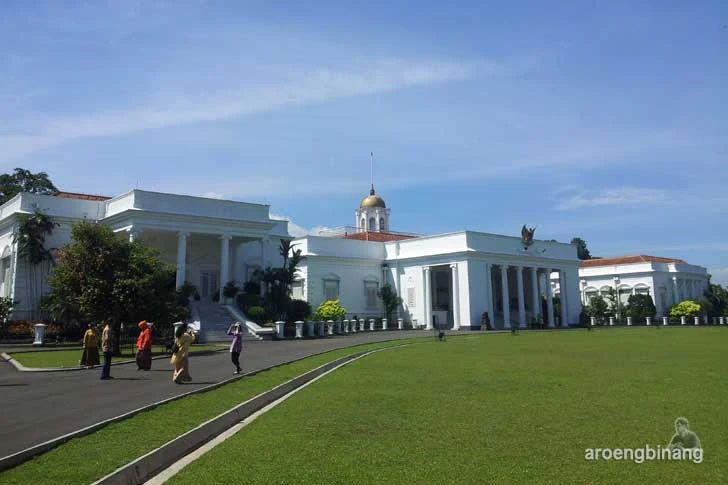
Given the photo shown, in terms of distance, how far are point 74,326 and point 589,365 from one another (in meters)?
25.6

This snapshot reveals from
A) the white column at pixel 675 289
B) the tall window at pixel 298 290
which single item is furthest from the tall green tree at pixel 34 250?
the white column at pixel 675 289

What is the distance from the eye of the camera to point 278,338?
32500 millimetres

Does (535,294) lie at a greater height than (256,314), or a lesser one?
greater

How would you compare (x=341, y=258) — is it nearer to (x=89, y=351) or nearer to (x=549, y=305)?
(x=549, y=305)

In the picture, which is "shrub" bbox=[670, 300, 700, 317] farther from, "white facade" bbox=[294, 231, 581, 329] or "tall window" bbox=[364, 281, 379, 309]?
"tall window" bbox=[364, 281, 379, 309]

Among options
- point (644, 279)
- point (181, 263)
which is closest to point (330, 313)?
point (181, 263)

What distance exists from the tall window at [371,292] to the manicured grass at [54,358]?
81.0 feet

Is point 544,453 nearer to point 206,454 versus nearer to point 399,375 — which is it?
point 206,454

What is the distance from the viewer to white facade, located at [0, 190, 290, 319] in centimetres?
3472

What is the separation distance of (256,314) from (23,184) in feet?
89.9

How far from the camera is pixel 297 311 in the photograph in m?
37.0

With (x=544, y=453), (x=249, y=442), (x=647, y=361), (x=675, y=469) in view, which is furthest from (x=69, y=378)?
(x=647, y=361)

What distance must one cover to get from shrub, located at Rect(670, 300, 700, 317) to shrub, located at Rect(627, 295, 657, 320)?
12.2ft

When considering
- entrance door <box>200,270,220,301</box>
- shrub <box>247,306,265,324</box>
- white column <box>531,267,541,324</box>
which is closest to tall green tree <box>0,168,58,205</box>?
entrance door <box>200,270,220,301</box>
